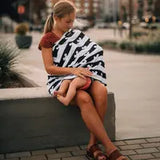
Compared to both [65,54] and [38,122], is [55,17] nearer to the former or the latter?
[65,54]

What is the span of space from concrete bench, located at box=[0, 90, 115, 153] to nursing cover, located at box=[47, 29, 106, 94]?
0.21 meters

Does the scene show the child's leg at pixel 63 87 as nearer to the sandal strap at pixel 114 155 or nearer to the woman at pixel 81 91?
the woman at pixel 81 91

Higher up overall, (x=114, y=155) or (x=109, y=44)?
(x=114, y=155)

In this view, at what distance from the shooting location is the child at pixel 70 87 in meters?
3.73

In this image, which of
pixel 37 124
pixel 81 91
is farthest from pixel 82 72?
pixel 37 124

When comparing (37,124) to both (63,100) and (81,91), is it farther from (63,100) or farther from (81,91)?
(81,91)

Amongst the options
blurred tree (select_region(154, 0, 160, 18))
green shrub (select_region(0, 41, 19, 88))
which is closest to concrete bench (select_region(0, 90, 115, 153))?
green shrub (select_region(0, 41, 19, 88))

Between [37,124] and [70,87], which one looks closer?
[70,87]

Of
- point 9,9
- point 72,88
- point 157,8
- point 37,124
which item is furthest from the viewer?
point 157,8

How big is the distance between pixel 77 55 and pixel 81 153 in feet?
3.14

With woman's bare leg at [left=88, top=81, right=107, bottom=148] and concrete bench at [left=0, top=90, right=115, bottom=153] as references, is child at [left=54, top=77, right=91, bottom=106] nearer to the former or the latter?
woman's bare leg at [left=88, top=81, right=107, bottom=148]

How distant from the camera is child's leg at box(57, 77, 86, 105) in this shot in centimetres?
373

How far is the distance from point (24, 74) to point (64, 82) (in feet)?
8.70

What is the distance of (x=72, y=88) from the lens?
3732mm
